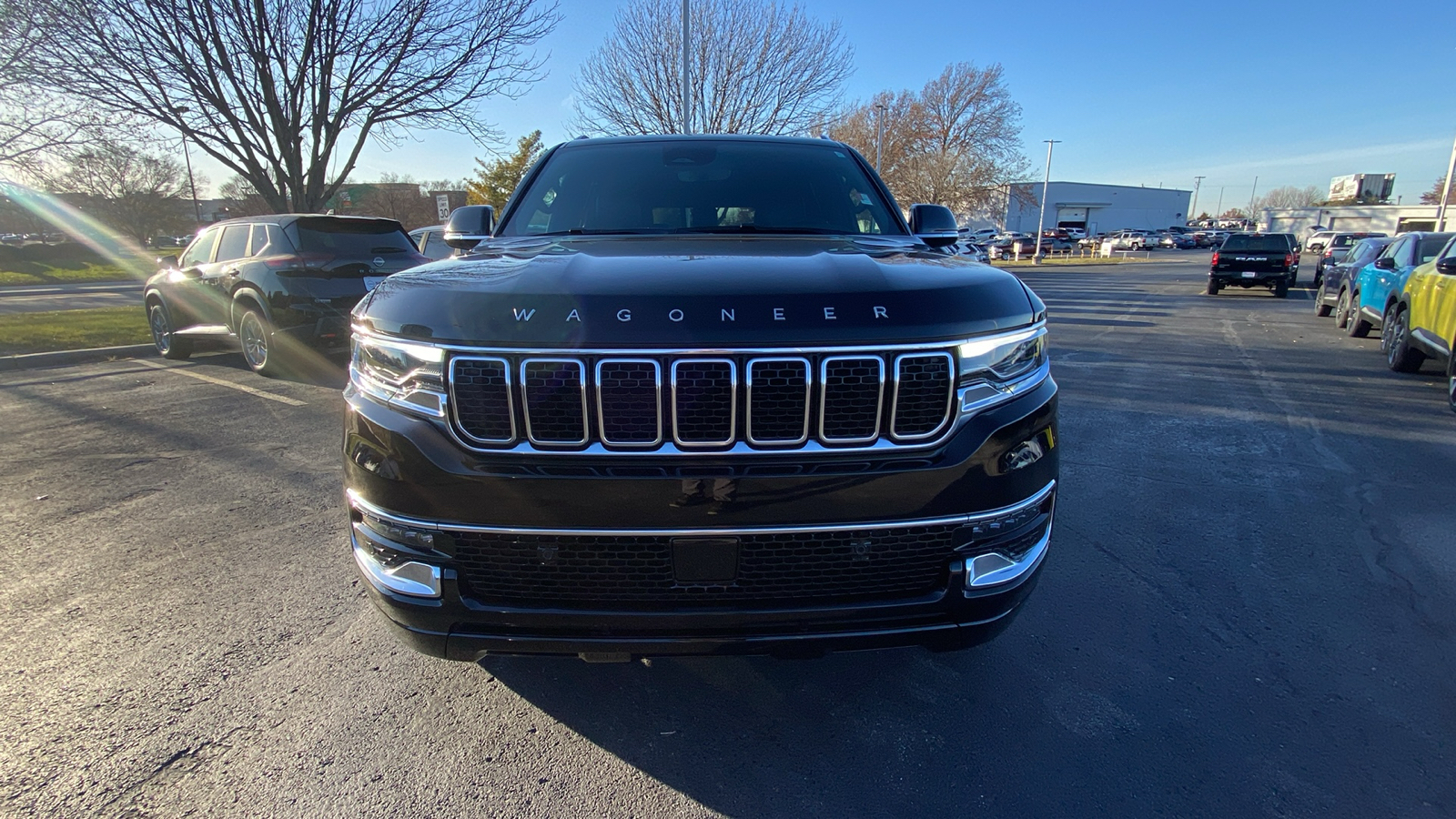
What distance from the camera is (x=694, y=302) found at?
1.70 m

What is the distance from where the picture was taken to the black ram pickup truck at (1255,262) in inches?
667

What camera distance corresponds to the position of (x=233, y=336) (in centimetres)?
813

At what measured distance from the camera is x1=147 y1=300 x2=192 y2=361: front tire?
8.94 meters

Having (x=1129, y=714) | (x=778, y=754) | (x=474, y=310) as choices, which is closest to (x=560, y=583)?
(x=474, y=310)

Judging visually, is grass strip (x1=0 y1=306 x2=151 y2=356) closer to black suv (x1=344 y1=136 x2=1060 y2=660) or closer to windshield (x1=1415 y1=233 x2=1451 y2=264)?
black suv (x1=344 y1=136 x2=1060 y2=660)

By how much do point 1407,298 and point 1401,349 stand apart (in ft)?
1.77

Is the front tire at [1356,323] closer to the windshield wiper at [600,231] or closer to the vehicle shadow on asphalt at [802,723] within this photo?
the vehicle shadow on asphalt at [802,723]

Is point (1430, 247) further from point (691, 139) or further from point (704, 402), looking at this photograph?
point (704, 402)

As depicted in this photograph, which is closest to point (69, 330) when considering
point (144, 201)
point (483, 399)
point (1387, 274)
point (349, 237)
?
point (349, 237)

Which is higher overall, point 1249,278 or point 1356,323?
point 1249,278

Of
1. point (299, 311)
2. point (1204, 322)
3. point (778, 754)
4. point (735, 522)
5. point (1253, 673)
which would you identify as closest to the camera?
point (735, 522)

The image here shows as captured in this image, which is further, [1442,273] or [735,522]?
[1442,273]

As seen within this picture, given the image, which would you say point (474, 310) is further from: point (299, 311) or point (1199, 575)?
point (299, 311)

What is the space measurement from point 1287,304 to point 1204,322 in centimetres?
556
